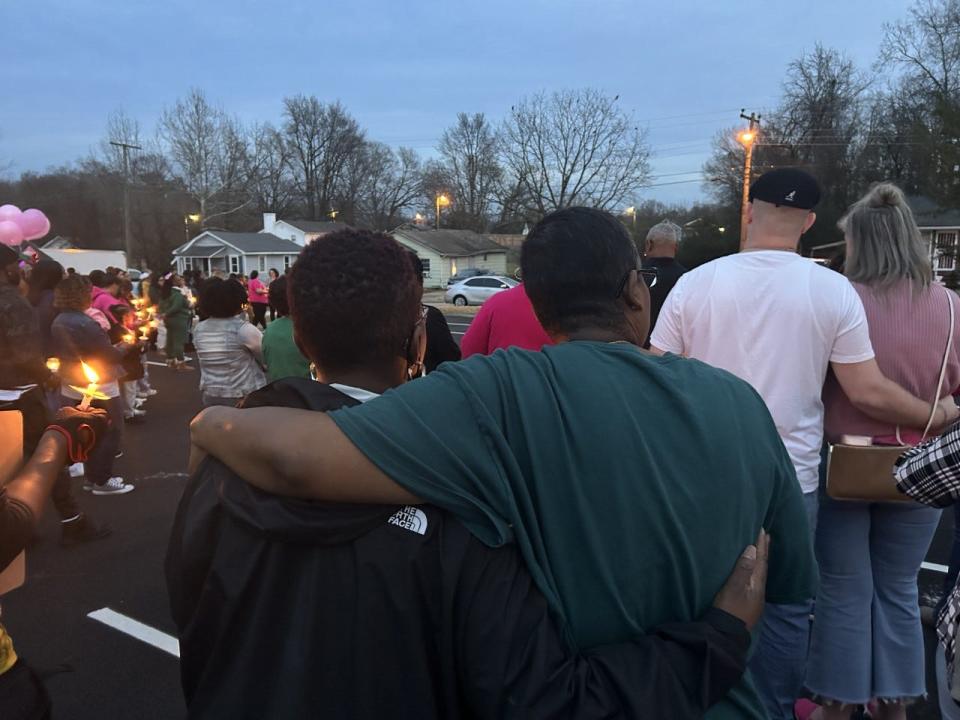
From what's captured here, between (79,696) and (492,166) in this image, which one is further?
(492,166)

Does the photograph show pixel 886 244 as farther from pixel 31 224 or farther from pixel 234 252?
pixel 234 252

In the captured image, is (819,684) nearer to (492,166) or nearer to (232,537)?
(232,537)

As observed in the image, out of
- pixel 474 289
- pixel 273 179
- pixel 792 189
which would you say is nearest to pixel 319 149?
pixel 273 179

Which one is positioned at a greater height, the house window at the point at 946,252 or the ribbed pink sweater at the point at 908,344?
the house window at the point at 946,252

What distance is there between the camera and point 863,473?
8.02 ft

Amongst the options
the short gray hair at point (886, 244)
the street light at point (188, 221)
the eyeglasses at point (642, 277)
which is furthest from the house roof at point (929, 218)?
the street light at point (188, 221)

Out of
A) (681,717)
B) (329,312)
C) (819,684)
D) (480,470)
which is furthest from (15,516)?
(819,684)

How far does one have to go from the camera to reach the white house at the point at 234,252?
1956 inches

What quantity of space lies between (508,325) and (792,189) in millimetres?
1346

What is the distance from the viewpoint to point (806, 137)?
50969mm

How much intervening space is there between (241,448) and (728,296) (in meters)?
1.98

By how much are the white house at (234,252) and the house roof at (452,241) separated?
9.06m

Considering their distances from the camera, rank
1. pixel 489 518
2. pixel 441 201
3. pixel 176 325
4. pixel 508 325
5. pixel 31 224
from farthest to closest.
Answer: pixel 441 201, pixel 176 325, pixel 31 224, pixel 508 325, pixel 489 518

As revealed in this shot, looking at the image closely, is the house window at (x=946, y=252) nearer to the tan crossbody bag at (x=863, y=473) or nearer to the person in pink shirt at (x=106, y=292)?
the person in pink shirt at (x=106, y=292)
